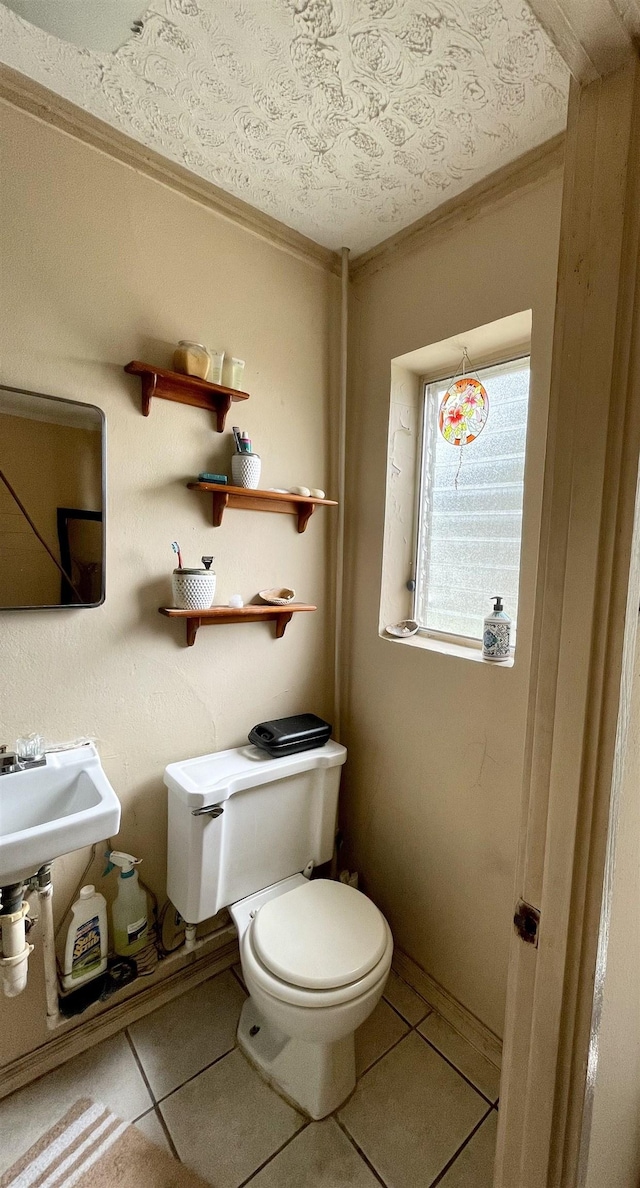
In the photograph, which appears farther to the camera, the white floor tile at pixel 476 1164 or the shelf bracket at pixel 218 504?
the shelf bracket at pixel 218 504

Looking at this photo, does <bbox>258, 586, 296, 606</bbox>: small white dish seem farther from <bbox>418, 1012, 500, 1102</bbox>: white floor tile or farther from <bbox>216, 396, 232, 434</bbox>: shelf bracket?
<bbox>418, 1012, 500, 1102</bbox>: white floor tile

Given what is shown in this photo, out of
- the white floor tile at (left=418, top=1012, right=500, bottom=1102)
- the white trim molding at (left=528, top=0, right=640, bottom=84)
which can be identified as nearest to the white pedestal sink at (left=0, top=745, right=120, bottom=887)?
the white floor tile at (left=418, top=1012, right=500, bottom=1102)

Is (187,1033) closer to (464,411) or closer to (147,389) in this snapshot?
(147,389)

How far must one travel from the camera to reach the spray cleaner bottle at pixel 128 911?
4.37 ft

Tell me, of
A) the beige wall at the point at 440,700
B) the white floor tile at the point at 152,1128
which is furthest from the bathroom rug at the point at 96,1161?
the beige wall at the point at 440,700

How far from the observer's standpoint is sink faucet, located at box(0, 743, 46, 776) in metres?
1.11

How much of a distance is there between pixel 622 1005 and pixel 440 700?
2.49 feet

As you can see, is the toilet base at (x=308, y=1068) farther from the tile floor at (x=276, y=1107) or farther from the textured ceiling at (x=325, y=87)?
the textured ceiling at (x=325, y=87)

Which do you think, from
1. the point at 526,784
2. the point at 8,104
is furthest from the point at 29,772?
the point at 8,104

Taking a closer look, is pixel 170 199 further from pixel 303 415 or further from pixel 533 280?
pixel 533 280

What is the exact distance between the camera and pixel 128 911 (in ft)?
4.41

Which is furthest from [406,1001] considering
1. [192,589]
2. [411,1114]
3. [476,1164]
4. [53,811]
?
[192,589]

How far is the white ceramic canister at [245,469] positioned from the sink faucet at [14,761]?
0.89 metres

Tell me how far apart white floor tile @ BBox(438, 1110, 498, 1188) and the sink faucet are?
1323 mm
